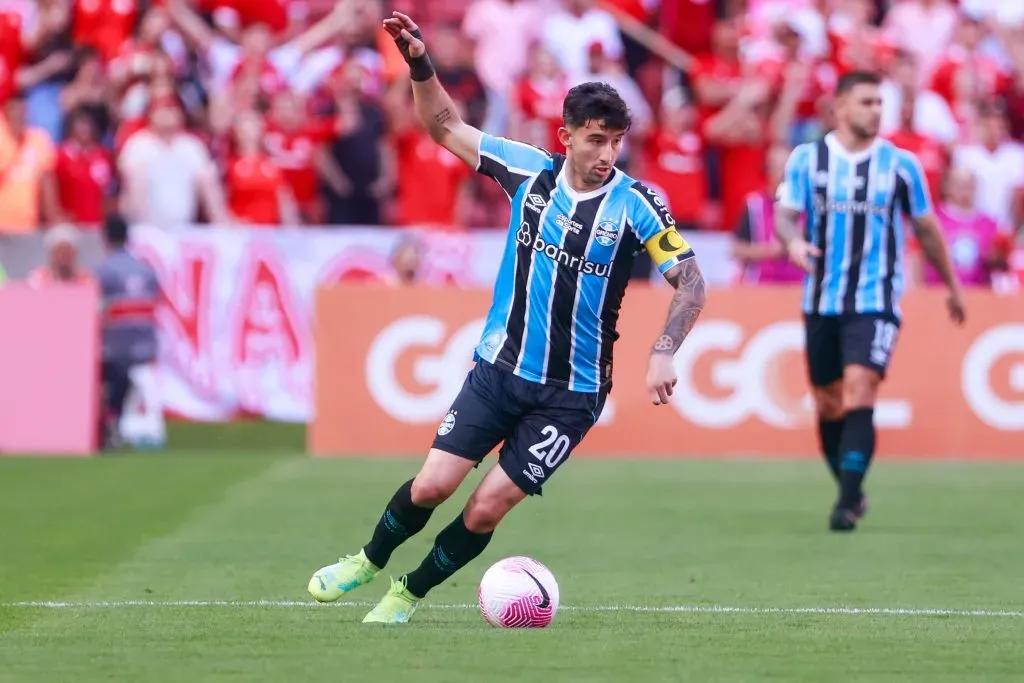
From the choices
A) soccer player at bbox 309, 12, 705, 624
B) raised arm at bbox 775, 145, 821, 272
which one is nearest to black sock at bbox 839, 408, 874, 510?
raised arm at bbox 775, 145, 821, 272

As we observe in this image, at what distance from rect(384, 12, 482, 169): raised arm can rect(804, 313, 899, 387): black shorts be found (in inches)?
159

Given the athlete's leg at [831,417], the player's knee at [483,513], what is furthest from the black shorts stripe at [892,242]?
the player's knee at [483,513]

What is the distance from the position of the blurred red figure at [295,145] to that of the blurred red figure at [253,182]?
0.55 feet

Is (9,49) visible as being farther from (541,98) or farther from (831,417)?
(831,417)

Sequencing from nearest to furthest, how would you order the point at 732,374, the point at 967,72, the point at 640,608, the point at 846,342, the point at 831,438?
the point at 640,608 → the point at 846,342 → the point at 831,438 → the point at 732,374 → the point at 967,72

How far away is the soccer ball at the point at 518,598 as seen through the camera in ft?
23.4

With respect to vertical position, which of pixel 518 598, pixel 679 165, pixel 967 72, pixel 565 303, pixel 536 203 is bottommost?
pixel 518 598

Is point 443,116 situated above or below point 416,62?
below

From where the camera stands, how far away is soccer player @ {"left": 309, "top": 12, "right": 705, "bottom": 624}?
24.1 ft

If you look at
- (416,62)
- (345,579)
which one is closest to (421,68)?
(416,62)

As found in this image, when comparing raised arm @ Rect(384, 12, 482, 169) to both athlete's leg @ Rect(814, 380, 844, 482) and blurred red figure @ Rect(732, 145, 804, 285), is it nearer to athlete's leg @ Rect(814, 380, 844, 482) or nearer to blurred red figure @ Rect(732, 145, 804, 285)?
athlete's leg @ Rect(814, 380, 844, 482)

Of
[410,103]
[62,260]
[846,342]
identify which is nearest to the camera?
[846,342]

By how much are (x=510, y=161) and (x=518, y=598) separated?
1719 mm

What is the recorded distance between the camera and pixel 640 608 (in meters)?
7.84
